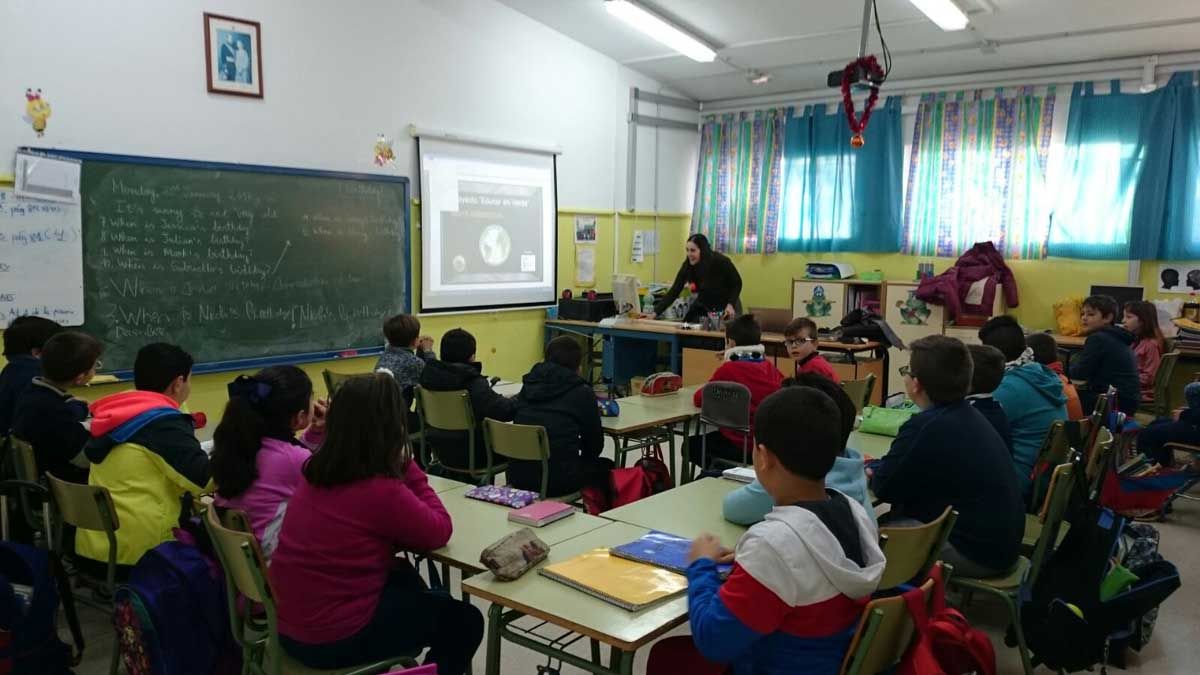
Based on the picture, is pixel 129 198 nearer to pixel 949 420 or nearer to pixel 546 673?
pixel 546 673

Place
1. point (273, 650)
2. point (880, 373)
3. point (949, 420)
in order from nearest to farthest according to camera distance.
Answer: point (273, 650)
point (949, 420)
point (880, 373)

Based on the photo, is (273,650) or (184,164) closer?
(273,650)

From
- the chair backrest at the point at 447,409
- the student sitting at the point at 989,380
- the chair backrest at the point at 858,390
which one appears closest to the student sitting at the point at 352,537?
the chair backrest at the point at 447,409

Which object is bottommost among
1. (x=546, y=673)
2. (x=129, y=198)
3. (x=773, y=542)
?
(x=546, y=673)

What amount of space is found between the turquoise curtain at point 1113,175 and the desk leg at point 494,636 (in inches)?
268

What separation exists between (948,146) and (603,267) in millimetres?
3472

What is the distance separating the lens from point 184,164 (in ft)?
17.4

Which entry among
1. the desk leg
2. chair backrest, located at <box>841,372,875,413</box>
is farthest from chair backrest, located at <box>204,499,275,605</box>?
chair backrest, located at <box>841,372,875,413</box>

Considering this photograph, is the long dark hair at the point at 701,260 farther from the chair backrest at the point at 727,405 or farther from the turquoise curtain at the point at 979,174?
the chair backrest at the point at 727,405

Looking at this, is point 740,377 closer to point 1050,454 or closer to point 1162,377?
point 1050,454

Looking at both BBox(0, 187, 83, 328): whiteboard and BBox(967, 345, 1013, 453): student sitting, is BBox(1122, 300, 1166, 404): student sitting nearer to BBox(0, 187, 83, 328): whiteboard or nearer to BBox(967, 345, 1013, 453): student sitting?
BBox(967, 345, 1013, 453): student sitting

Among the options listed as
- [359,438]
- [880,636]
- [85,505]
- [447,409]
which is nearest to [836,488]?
[880,636]

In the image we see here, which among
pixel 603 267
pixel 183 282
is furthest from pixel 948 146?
pixel 183 282

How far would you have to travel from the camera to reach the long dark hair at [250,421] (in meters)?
2.28
